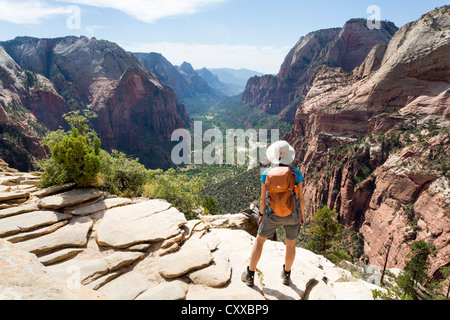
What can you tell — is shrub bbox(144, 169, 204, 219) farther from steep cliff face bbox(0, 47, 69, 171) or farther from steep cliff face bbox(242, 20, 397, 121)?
steep cliff face bbox(242, 20, 397, 121)

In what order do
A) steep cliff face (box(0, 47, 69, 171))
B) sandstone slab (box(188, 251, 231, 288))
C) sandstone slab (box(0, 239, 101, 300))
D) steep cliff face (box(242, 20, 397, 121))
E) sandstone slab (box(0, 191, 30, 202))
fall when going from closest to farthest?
sandstone slab (box(0, 239, 101, 300)) → sandstone slab (box(188, 251, 231, 288)) → sandstone slab (box(0, 191, 30, 202)) → steep cliff face (box(0, 47, 69, 171)) → steep cliff face (box(242, 20, 397, 121))

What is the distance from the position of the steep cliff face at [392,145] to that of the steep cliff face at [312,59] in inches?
2457

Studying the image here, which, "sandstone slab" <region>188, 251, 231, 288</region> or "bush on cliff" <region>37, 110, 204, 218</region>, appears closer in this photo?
"sandstone slab" <region>188, 251, 231, 288</region>

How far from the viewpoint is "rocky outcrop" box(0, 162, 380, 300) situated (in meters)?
3.62

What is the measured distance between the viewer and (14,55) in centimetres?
10662

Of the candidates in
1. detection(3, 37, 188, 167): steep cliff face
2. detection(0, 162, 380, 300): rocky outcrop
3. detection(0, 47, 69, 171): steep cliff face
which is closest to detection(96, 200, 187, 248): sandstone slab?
detection(0, 162, 380, 300): rocky outcrop

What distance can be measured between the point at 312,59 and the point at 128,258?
169276mm

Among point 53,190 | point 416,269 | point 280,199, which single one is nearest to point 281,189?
point 280,199

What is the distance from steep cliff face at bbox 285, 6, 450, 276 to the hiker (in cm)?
2832

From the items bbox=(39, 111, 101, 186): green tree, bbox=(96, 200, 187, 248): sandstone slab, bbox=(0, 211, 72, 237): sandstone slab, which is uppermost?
bbox=(39, 111, 101, 186): green tree

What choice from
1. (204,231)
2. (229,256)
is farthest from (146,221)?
(229,256)

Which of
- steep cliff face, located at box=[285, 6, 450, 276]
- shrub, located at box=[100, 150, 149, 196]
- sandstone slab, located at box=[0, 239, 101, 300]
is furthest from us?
steep cliff face, located at box=[285, 6, 450, 276]
